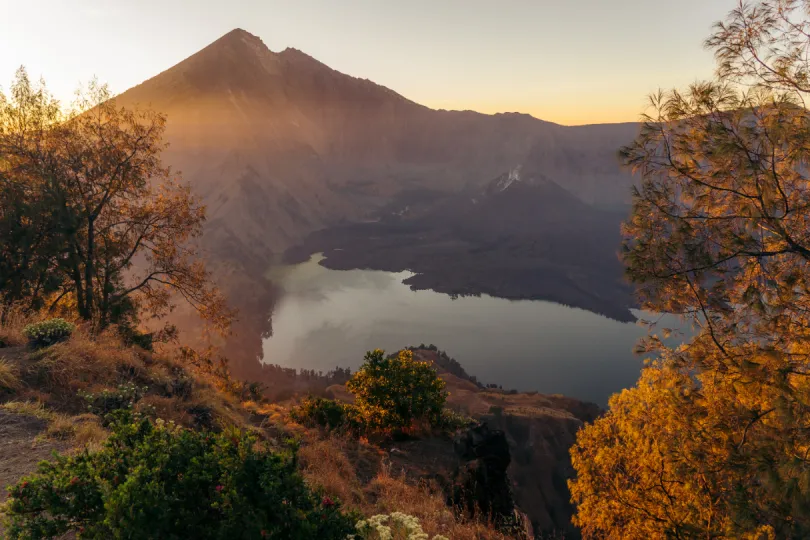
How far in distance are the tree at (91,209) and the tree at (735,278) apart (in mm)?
17259

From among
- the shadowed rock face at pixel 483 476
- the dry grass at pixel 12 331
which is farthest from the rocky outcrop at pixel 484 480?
the dry grass at pixel 12 331

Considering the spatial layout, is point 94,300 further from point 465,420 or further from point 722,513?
point 722,513

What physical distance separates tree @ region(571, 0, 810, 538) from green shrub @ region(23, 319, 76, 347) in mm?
15071

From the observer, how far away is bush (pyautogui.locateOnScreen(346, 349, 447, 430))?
1741cm

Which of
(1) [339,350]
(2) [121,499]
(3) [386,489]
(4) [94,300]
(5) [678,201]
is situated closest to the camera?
(2) [121,499]

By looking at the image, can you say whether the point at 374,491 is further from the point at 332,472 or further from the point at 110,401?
the point at 110,401

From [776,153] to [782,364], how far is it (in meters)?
3.76

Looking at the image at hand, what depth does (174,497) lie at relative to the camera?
12.2 ft

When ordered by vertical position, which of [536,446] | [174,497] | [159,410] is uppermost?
[174,497]

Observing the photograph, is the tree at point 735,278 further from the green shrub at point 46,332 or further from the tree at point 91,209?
the tree at point 91,209

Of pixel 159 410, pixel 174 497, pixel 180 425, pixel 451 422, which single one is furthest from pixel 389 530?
pixel 451 422

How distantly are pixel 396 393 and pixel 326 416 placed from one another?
330 cm

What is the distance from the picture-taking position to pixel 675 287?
8156 mm

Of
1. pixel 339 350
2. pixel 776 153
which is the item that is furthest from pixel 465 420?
pixel 339 350
